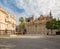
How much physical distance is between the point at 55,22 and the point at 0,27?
24135 millimetres

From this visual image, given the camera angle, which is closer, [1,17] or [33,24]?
[1,17]

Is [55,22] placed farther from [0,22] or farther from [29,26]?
[29,26]

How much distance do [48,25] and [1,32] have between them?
90.6 feet

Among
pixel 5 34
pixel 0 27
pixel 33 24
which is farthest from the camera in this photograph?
pixel 33 24

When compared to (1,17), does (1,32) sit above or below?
below

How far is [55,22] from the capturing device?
258ft

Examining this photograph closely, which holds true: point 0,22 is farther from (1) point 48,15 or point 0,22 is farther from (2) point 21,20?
(1) point 48,15

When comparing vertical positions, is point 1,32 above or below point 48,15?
below

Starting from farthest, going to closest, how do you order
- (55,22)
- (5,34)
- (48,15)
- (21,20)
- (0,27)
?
(48,15) < (21,20) < (55,22) < (0,27) < (5,34)

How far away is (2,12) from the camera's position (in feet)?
258

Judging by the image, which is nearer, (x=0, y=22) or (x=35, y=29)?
(x=0, y=22)

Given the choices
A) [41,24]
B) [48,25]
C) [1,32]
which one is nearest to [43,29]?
[41,24]

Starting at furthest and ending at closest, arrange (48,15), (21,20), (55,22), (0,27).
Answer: (48,15)
(21,20)
(55,22)
(0,27)

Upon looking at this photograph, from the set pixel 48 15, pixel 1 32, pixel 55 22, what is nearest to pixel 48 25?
pixel 55 22
